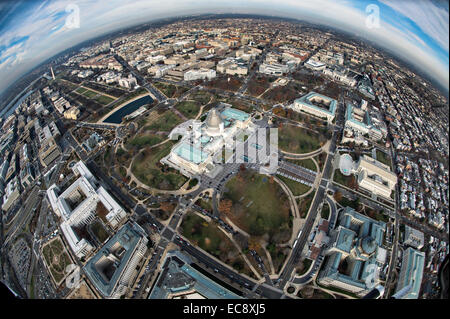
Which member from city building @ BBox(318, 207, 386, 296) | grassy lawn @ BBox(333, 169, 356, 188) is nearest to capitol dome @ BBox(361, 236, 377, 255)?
city building @ BBox(318, 207, 386, 296)

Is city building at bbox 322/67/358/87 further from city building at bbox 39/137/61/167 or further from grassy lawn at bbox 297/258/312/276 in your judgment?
city building at bbox 39/137/61/167

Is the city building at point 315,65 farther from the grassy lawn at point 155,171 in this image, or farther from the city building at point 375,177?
the grassy lawn at point 155,171

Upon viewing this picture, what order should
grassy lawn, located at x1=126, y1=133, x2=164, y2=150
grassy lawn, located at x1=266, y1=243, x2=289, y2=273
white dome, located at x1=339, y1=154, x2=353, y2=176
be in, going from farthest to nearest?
grassy lawn, located at x1=126, y1=133, x2=164, y2=150 → white dome, located at x1=339, y1=154, x2=353, y2=176 → grassy lawn, located at x1=266, y1=243, x2=289, y2=273

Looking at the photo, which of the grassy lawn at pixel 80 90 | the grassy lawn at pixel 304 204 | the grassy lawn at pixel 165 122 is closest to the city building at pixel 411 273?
the grassy lawn at pixel 304 204

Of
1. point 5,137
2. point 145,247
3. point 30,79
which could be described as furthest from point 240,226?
point 30,79

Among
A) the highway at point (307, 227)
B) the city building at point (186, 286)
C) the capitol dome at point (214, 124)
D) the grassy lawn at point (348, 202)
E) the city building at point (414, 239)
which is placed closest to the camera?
the city building at point (186, 286)

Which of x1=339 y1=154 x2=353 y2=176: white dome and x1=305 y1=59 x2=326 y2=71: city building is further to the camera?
x1=305 y1=59 x2=326 y2=71: city building
